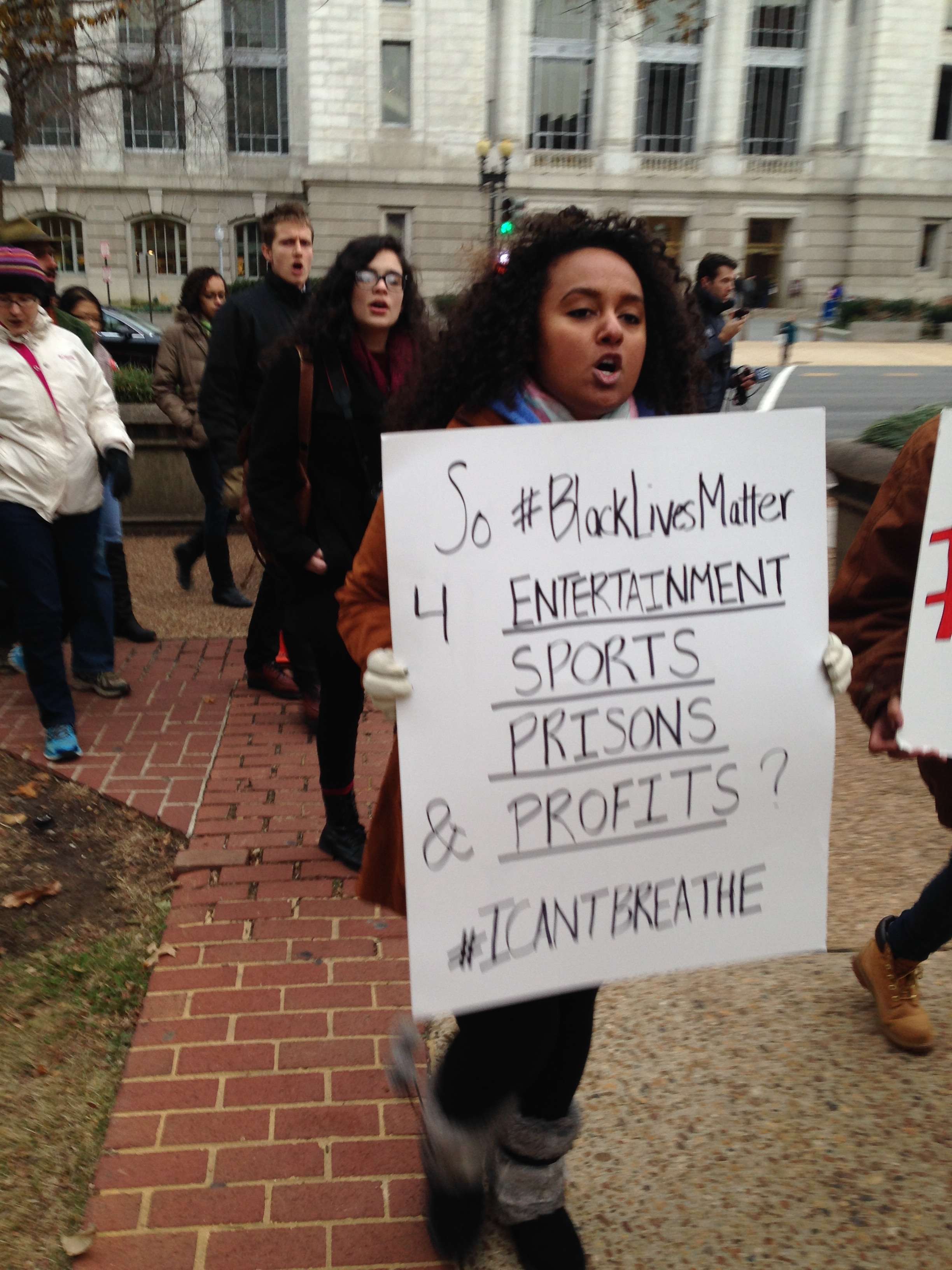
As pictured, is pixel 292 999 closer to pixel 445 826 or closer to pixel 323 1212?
pixel 323 1212

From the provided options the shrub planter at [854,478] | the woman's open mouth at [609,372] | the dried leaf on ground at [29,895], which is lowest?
the dried leaf on ground at [29,895]

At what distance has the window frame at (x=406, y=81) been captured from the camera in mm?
38312

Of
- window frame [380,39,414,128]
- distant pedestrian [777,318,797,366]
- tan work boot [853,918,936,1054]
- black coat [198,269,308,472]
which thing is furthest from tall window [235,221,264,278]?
tan work boot [853,918,936,1054]

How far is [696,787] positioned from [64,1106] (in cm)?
165

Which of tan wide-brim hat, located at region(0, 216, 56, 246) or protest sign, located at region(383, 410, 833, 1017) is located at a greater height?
tan wide-brim hat, located at region(0, 216, 56, 246)

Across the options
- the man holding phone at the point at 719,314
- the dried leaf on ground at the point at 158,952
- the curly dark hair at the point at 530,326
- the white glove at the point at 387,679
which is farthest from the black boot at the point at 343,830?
the man holding phone at the point at 719,314

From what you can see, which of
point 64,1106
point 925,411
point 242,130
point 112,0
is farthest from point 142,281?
point 64,1106

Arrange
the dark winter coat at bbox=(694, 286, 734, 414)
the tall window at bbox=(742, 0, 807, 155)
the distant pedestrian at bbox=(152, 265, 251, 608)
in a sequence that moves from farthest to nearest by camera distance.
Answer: the tall window at bbox=(742, 0, 807, 155), the dark winter coat at bbox=(694, 286, 734, 414), the distant pedestrian at bbox=(152, 265, 251, 608)

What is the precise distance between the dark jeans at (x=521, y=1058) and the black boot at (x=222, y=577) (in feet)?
16.1

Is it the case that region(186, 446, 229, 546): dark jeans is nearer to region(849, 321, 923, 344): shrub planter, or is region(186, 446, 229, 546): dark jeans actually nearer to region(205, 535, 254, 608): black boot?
region(205, 535, 254, 608): black boot

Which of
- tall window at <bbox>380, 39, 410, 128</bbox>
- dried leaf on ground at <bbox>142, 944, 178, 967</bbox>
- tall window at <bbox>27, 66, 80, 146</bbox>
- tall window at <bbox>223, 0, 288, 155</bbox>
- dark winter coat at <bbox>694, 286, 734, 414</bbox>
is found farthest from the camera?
tall window at <bbox>223, 0, 288, 155</bbox>

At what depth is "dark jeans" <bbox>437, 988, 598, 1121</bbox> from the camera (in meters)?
1.95

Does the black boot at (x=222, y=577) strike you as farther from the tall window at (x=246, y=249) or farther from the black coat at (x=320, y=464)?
the tall window at (x=246, y=249)

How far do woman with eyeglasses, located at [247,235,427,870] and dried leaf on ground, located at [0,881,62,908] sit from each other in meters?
0.88
